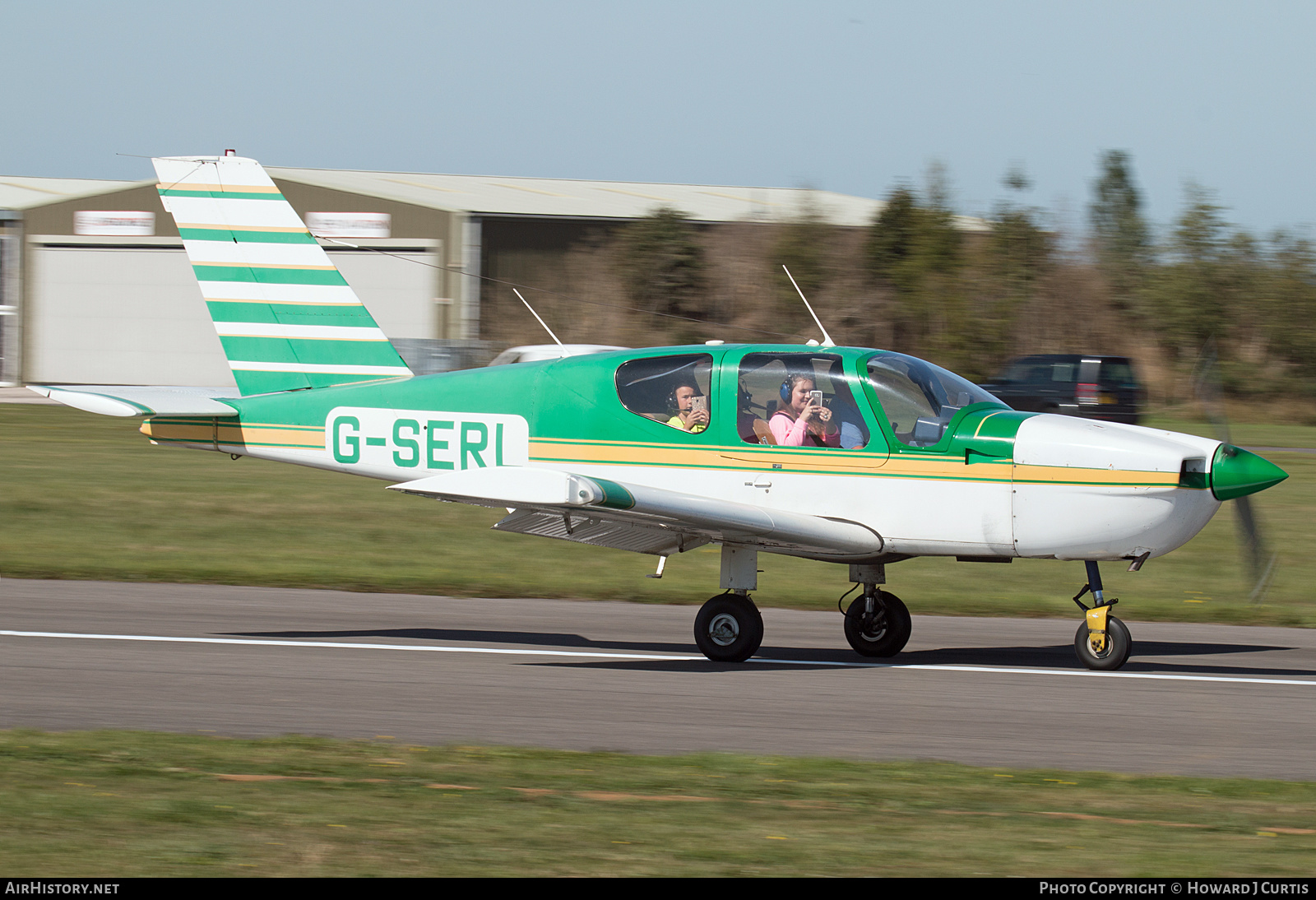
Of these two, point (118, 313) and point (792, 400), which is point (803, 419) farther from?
point (118, 313)

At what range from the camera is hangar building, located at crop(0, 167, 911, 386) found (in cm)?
3938

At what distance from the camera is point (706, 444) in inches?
357

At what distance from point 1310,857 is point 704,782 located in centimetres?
244

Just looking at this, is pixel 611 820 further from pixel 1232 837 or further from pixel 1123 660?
pixel 1123 660

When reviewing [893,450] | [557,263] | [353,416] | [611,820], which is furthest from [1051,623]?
[557,263]

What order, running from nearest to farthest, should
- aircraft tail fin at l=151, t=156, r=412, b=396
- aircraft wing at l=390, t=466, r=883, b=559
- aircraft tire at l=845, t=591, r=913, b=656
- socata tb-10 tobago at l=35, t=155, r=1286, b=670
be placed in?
aircraft wing at l=390, t=466, r=883, b=559 → socata tb-10 tobago at l=35, t=155, r=1286, b=670 → aircraft tire at l=845, t=591, r=913, b=656 → aircraft tail fin at l=151, t=156, r=412, b=396

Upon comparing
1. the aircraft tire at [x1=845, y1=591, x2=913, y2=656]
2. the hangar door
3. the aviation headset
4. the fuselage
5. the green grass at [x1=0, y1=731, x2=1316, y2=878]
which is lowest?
the green grass at [x1=0, y1=731, x2=1316, y2=878]

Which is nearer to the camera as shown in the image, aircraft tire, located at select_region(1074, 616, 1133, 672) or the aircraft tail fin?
aircraft tire, located at select_region(1074, 616, 1133, 672)

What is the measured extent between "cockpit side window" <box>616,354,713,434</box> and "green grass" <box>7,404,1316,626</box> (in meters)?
3.14

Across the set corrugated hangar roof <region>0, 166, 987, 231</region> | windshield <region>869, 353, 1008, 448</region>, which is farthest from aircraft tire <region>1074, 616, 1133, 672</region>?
corrugated hangar roof <region>0, 166, 987, 231</region>

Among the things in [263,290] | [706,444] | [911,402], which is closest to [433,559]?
[263,290]

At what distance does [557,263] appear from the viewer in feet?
134

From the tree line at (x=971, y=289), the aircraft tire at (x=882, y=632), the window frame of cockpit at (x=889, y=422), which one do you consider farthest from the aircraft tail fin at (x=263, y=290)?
the tree line at (x=971, y=289)

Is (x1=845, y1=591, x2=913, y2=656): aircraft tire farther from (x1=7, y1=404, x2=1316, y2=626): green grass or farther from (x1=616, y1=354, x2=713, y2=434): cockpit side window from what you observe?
(x1=7, y1=404, x2=1316, y2=626): green grass
